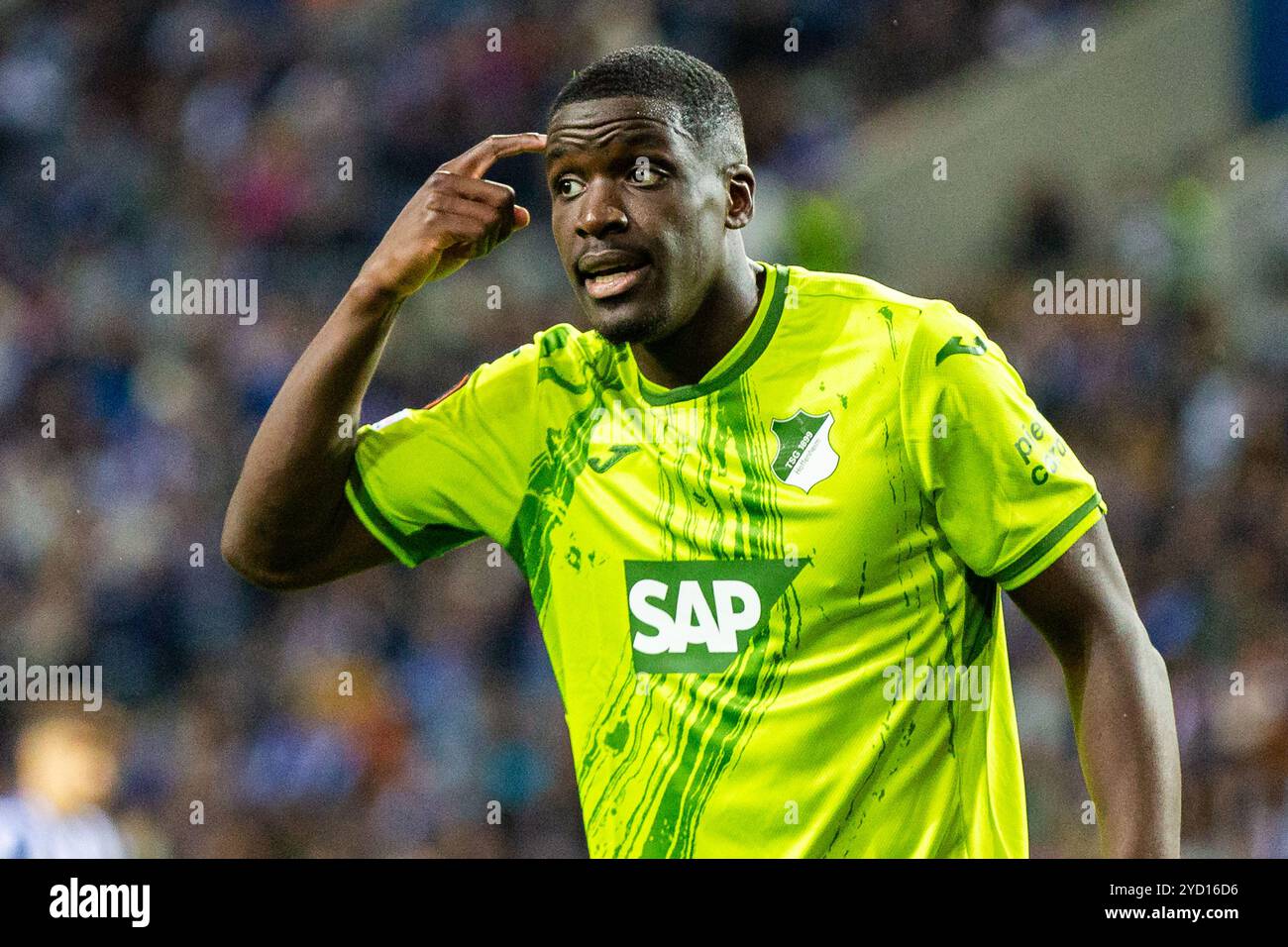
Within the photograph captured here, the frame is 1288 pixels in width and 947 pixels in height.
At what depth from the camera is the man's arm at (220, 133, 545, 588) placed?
297 cm

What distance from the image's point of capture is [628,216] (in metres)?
2.74

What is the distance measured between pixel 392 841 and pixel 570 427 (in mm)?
3748

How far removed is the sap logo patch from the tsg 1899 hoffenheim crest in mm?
135

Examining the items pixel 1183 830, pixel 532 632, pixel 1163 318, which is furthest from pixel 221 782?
pixel 1163 318

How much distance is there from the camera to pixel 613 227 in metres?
2.74

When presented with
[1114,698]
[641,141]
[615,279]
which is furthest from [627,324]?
[1114,698]

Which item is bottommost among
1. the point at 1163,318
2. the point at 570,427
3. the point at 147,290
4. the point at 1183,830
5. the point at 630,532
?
the point at 1183,830

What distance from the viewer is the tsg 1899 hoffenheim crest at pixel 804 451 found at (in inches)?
107

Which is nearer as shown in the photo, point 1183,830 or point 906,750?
point 906,750

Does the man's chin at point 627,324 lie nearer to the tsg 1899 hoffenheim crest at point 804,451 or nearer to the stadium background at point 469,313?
the tsg 1899 hoffenheim crest at point 804,451

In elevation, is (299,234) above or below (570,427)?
above

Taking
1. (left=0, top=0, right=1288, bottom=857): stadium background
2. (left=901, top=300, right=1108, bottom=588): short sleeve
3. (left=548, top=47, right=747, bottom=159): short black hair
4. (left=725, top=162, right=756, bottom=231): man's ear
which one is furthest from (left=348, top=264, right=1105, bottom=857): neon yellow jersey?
(left=0, top=0, right=1288, bottom=857): stadium background

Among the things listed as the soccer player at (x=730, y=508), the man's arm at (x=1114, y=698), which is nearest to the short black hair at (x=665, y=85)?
the soccer player at (x=730, y=508)

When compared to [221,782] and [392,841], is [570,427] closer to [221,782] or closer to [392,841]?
[392,841]
